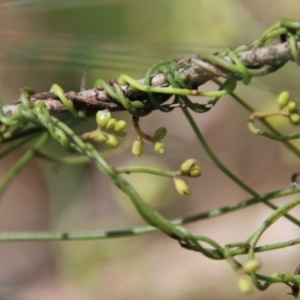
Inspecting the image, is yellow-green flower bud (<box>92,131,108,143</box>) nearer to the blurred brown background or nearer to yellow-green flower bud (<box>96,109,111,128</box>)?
yellow-green flower bud (<box>96,109,111,128</box>)

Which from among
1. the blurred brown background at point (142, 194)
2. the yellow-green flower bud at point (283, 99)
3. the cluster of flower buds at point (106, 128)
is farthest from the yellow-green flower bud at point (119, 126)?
the blurred brown background at point (142, 194)

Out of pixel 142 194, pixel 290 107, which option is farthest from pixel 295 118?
pixel 142 194

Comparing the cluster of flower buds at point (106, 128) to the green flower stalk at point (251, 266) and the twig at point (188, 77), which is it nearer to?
the twig at point (188, 77)

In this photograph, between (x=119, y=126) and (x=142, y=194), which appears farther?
(x=142, y=194)

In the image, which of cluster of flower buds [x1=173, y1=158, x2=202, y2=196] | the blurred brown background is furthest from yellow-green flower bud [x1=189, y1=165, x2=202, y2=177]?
the blurred brown background

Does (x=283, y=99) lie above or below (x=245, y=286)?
above

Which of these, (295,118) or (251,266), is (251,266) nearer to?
(251,266)
